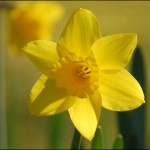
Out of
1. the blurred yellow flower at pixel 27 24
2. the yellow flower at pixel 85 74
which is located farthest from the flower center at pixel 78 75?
the blurred yellow flower at pixel 27 24

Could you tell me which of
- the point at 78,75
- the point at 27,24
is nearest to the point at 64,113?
the point at 27,24

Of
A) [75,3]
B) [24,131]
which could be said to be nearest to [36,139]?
[24,131]

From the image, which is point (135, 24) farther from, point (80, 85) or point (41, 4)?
point (80, 85)

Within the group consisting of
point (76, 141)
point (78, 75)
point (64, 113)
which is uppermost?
point (78, 75)

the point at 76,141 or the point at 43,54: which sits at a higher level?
the point at 43,54

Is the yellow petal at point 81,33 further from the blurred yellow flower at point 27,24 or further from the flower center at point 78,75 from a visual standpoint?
the blurred yellow flower at point 27,24

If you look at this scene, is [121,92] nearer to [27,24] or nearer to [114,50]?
[114,50]
